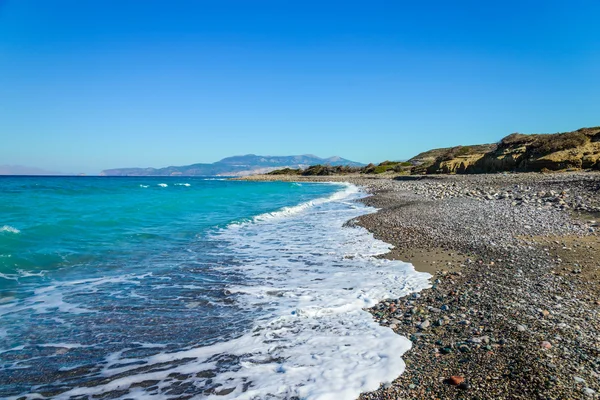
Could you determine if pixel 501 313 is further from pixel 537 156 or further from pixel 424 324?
→ pixel 537 156

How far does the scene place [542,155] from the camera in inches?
1300

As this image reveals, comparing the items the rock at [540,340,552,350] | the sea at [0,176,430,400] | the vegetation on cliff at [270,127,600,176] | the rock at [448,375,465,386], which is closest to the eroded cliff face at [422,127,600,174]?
the vegetation on cliff at [270,127,600,176]

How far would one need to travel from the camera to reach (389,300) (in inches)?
233

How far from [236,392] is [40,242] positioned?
11.3 m

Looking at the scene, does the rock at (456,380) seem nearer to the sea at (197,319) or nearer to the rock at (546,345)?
the sea at (197,319)

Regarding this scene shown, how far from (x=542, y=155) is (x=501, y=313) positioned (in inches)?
1390

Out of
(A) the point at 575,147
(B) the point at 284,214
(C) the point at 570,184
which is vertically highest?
(A) the point at 575,147

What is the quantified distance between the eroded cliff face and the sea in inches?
1098

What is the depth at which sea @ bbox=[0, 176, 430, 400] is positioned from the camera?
3820 millimetres

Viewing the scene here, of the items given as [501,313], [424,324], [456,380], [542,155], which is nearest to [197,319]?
[424,324]

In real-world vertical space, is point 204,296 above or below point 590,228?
below

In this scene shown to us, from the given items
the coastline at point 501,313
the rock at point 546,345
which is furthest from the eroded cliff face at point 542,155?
the rock at point 546,345

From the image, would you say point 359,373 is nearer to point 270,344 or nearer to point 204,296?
point 270,344

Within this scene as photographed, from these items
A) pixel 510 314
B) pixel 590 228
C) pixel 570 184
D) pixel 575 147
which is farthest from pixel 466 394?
pixel 575 147
